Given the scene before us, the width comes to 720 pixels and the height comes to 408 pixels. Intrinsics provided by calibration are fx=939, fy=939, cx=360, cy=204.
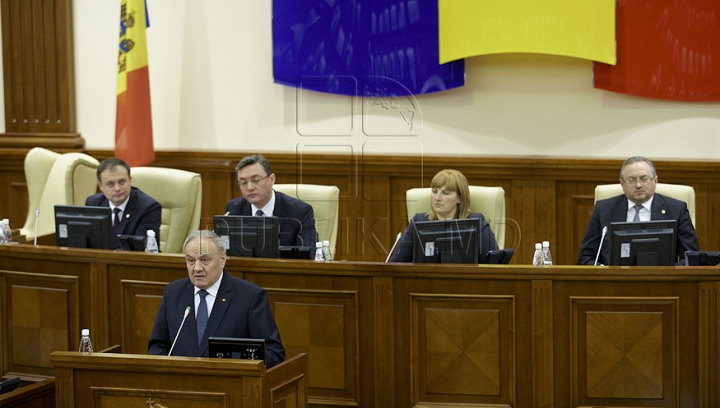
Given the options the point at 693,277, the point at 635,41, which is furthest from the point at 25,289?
the point at 635,41

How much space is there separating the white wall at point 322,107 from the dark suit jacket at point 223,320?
329cm

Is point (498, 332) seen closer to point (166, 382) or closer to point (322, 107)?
point (166, 382)

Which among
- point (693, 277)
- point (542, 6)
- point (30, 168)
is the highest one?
point (542, 6)

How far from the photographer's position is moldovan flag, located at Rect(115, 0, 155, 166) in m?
7.11

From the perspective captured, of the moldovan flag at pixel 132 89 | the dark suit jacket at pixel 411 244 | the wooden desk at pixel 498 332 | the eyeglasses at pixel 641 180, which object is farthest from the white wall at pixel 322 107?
the wooden desk at pixel 498 332

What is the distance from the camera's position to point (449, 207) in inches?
196

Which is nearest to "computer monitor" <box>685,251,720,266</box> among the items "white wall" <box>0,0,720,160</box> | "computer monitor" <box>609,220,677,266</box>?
"computer monitor" <box>609,220,677,266</box>

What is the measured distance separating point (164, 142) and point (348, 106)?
1.55m

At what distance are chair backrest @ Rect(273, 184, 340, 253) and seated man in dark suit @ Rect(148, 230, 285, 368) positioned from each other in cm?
177

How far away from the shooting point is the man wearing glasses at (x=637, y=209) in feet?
16.7

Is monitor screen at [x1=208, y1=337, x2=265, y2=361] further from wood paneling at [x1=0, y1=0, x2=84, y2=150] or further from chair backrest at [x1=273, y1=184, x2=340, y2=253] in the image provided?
wood paneling at [x1=0, y1=0, x2=84, y2=150]

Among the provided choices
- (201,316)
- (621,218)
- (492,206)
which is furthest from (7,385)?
(621,218)

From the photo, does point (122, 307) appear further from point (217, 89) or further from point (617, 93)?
point (617, 93)

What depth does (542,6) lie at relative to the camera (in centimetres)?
646
